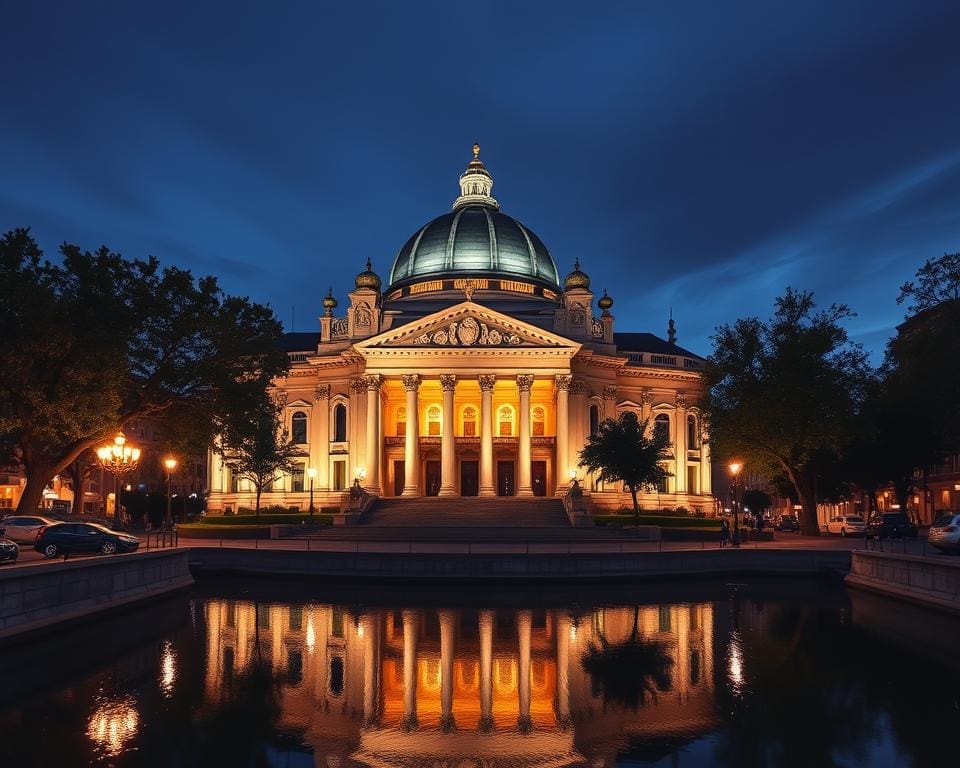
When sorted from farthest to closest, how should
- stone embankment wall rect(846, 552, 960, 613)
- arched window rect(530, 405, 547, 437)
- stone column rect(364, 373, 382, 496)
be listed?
1. arched window rect(530, 405, 547, 437)
2. stone column rect(364, 373, 382, 496)
3. stone embankment wall rect(846, 552, 960, 613)

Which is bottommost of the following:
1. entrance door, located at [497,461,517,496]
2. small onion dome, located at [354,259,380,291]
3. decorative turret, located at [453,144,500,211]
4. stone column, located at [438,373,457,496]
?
entrance door, located at [497,461,517,496]

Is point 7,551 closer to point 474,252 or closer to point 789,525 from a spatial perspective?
point 474,252

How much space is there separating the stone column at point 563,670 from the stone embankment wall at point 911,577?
10.9 meters

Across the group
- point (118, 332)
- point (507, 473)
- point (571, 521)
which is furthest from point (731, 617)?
point (507, 473)

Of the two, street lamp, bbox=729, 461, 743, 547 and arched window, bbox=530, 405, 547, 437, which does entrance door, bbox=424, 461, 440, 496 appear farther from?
street lamp, bbox=729, 461, 743, 547

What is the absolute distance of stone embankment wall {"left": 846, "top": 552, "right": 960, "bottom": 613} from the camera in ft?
90.3

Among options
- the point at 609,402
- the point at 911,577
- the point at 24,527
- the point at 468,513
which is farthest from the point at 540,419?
the point at 911,577

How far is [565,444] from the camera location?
74.0 meters

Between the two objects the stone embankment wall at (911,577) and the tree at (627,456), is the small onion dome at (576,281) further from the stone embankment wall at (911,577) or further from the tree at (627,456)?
the stone embankment wall at (911,577)

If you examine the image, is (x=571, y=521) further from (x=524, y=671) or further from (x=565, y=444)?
(x=524, y=671)

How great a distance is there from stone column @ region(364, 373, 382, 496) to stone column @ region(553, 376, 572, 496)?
13.9 m

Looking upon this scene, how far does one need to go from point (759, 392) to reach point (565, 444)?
58.1ft

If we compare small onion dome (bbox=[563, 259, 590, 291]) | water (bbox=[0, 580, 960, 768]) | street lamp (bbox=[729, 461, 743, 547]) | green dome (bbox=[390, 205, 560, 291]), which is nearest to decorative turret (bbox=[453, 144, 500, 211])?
green dome (bbox=[390, 205, 560, 291])

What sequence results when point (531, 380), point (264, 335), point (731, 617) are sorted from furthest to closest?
point (531, 380), point (264, 335), point (731, 617)
